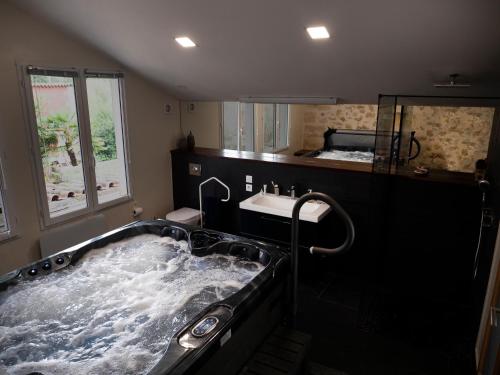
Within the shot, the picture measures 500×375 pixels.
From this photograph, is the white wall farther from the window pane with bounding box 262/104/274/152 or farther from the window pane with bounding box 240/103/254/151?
the window pane with bounding box 262/104/274/152

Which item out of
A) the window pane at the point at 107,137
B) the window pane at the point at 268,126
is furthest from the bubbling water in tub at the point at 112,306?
the window pane at the point at 268,126

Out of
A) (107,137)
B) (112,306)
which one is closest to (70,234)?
(107,137)

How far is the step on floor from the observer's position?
2119 millimetres

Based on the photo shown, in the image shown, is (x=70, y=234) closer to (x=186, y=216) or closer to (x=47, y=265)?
(x=47, y=265)

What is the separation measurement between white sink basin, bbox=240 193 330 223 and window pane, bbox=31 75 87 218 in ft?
5.48

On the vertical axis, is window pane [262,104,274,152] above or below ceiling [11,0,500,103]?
below

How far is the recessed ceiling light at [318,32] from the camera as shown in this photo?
2.49 meters

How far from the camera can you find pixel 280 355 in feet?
7.34

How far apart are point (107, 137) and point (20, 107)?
979 mm

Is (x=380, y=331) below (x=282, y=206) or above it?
below

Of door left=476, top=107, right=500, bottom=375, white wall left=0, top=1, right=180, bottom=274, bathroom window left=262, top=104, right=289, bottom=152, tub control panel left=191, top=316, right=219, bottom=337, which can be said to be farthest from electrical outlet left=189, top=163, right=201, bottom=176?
door left=476, top=107, right=500, bottom=375

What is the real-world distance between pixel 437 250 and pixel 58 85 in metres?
3.71

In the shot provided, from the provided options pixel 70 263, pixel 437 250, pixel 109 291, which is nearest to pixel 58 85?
pixel 70 263

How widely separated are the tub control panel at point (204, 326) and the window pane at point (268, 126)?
12.0 feet
